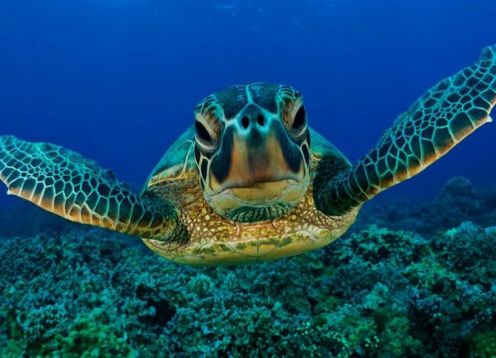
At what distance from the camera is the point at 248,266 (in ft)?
15.9

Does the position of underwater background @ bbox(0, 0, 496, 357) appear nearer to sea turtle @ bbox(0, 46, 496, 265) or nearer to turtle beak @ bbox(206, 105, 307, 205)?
sea turtle @ bbox(0, 46, 496, 265)

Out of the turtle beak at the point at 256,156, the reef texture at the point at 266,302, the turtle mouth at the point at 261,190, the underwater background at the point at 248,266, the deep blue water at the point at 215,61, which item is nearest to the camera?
the turtle beak at the point at 256,156

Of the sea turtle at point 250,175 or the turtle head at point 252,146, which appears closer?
the turtle head at point 252,146

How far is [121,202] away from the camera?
3150mm

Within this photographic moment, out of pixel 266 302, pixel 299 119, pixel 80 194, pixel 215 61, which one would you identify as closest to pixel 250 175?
pixel 299 119

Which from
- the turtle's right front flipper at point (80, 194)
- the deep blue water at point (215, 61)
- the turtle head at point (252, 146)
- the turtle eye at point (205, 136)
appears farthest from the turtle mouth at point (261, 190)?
the deep blue water at point (215, 61)

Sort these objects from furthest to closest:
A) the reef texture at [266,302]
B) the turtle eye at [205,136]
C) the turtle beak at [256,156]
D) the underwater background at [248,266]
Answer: the underwater background at [248,266] < the reef texture at [266,302] < the turtle eye at [205,136] < the turtle beak at [256,156]

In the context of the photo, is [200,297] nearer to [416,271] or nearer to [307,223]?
[307,223]

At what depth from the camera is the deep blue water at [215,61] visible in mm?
48875

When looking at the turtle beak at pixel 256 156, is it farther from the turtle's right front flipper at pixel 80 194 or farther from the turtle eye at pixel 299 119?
the turtle's right front flipper at pixel 80 194

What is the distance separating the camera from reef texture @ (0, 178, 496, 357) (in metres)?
3.09

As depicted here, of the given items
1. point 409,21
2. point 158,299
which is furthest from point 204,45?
point 158,299

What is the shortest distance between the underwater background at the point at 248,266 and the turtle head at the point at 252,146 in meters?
1.29

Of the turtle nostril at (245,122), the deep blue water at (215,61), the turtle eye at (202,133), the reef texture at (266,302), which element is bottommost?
the reef texture at (266,302)
